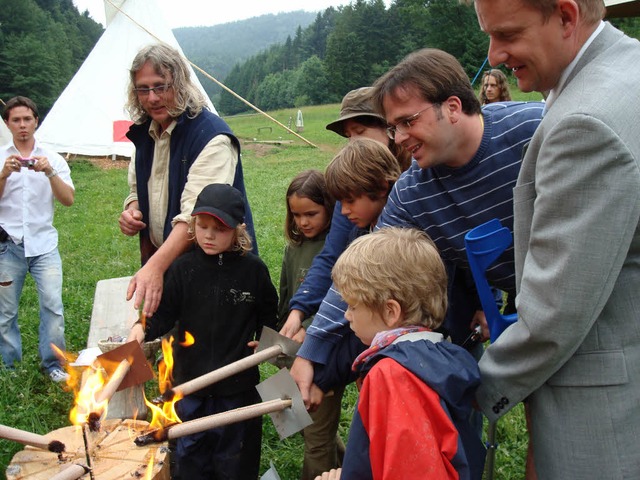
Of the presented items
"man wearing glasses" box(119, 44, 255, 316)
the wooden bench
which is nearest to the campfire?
the wooden bench

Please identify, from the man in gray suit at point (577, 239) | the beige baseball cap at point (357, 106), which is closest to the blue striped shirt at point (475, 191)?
the man in gray suit at point (577, 239)

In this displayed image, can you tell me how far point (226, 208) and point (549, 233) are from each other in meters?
1.97

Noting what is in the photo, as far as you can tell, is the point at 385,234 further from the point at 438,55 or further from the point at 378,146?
the point at 378,146

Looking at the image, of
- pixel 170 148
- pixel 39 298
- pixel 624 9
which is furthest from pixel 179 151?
pixel 624 9

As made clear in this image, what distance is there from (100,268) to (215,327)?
222 inches

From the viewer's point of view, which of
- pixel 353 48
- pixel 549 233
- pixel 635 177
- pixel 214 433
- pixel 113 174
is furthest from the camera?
pixel 353 48

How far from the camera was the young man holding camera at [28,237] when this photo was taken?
16.6ft

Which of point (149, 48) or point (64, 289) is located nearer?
point (149, 48)

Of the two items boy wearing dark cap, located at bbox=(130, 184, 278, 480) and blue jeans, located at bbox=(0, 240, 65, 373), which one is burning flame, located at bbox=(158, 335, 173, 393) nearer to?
boy wearing dark cap, located at bbox=(130, 184, 278, 480)

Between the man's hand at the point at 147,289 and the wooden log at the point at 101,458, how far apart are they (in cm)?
59

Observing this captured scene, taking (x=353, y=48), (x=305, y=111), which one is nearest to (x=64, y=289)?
(x=305, y=111)

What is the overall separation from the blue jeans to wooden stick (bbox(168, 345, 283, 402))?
301 cm

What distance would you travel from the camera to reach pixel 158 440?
89.0 inches

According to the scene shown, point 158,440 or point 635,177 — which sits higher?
A: point 635,177
